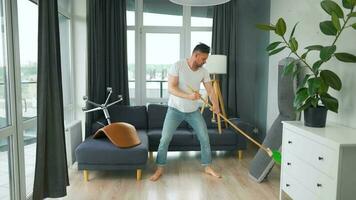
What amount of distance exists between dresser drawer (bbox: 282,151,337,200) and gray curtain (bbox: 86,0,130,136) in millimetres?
2851

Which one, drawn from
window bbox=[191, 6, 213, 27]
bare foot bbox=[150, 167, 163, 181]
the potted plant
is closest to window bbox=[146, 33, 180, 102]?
window bbox=[191, 6, 213, 27]

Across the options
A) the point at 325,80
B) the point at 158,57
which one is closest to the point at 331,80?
the point at 325,80

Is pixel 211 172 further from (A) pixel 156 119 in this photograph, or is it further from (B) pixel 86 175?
(B) pixel 86 175

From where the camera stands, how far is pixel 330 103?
7.25 feet

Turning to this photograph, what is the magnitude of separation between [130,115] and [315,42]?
9.06 feet

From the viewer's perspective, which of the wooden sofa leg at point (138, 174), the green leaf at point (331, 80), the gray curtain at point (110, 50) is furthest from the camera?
the gray curtain at point (110, 50)

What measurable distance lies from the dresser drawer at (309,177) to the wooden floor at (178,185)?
527 millimetres

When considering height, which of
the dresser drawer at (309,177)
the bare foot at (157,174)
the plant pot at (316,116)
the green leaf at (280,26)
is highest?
the green leaf at (280,26)

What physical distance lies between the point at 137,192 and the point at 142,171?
1.99ft

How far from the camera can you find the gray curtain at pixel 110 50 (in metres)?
4.30

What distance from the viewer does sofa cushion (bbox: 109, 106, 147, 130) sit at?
4.32 m

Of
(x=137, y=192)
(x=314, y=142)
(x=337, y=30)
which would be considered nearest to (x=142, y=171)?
(x=137, y=192)

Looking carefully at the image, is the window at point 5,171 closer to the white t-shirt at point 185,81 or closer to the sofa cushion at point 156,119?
the white t-shirt at point 185,81

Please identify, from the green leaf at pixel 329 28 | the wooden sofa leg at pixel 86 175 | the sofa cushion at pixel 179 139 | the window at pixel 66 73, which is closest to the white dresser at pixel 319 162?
the green leaf at pixel 329 28
